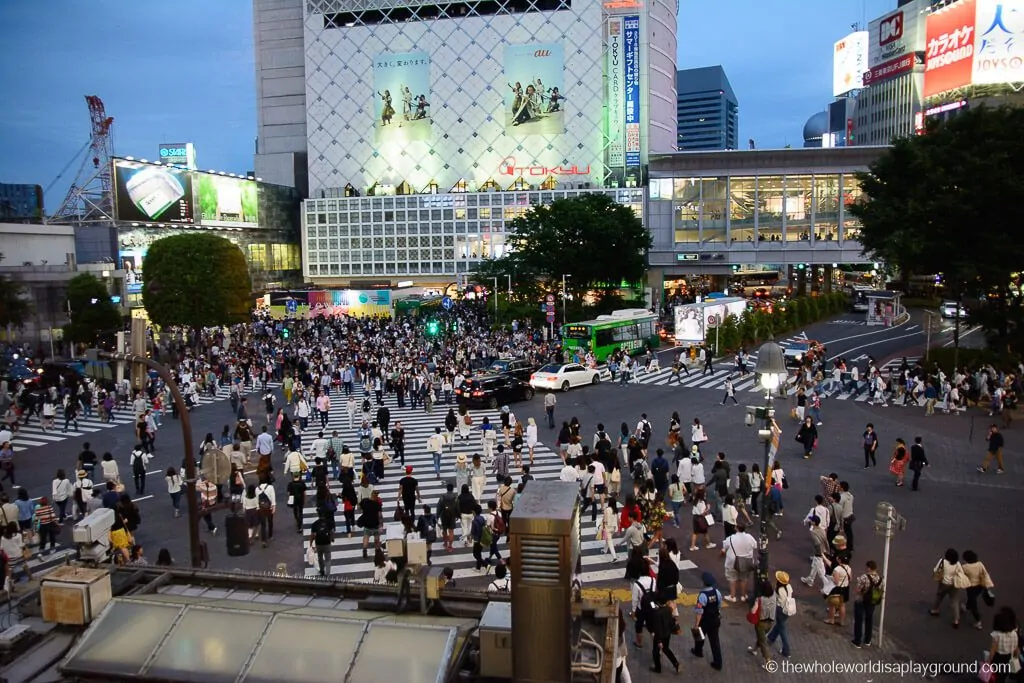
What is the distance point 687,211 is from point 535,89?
24217 millimetres

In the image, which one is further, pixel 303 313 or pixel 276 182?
pixel 276 182

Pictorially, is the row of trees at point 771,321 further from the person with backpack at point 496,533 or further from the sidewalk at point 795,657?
the sidewalk at point 795,657

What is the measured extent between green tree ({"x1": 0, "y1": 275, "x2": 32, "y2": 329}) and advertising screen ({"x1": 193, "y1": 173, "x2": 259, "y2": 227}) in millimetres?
27947

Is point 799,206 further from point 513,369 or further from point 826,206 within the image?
point 513,369

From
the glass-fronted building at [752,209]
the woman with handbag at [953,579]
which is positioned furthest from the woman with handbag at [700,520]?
the glass-fronted building at [752,209]

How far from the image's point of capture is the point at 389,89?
280ft

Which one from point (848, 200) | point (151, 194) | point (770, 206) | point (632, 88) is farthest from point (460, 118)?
point (848, 200)

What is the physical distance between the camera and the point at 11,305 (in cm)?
4012

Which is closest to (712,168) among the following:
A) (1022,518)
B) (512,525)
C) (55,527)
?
(1022,518)

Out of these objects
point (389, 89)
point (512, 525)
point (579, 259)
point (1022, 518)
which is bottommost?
point (1022, 518)

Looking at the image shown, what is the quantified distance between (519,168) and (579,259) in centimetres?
3245

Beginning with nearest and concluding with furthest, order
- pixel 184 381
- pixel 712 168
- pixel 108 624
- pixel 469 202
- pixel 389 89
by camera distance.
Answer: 1. pixel 108 624
2. pixel 184 381
3. pixel 712 168
4. pixel 469 202
5. pixel 389 89

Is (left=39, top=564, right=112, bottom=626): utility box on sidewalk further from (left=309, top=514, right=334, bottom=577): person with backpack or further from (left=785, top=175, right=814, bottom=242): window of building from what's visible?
(left=785, top=175, right=814, bottom=242): window of building

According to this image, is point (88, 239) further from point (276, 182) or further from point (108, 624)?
point (108, 624)
